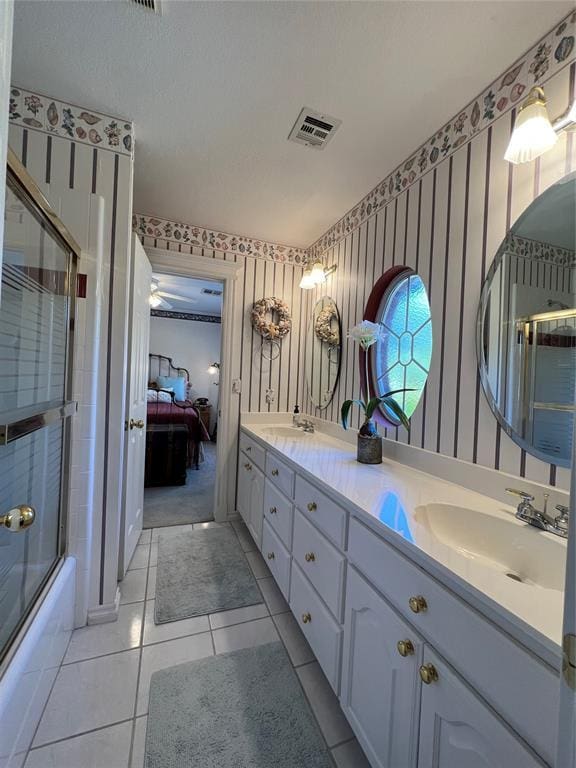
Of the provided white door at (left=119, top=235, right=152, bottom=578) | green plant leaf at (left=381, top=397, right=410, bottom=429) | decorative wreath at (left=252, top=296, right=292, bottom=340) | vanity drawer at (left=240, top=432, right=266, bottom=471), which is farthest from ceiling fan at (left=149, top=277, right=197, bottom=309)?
green plant leaf at (left=381, top=397, right=410, bottom=429)

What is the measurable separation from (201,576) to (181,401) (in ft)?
13.4

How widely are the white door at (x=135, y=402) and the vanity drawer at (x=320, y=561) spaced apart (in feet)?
3.48

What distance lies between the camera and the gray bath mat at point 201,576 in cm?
174

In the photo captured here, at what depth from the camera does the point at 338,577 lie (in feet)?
3.84

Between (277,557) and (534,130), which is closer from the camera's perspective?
(534,130)

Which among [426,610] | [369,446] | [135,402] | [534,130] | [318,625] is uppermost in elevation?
[534,130]

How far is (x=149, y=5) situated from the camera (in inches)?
43.1

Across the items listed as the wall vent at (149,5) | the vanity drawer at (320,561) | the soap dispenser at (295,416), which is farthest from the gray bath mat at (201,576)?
the wall vent at (149,5)

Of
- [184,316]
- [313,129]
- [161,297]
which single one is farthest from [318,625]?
[184,316]

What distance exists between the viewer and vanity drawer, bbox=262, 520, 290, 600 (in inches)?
64.2

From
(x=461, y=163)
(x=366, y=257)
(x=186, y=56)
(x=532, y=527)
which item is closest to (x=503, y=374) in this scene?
(x=532, y=527)

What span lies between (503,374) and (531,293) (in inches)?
11.6

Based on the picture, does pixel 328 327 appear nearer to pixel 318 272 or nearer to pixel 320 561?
pixel 318 272

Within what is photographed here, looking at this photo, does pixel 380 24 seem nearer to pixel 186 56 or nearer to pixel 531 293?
pixel 186 56
